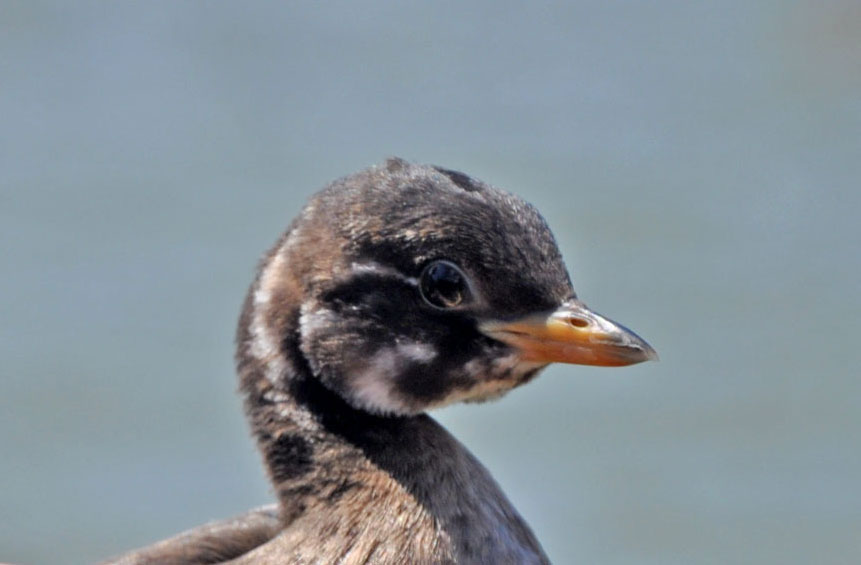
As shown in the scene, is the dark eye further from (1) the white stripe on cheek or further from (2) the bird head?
(1) the white stripe on cheek

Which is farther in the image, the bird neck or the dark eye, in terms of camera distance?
the bird neck

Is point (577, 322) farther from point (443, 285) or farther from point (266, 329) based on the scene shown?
point (266, 329)

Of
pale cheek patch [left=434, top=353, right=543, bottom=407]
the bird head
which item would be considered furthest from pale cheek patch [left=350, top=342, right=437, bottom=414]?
pale cheek patch [left=434, top=353, right=543, bottom=407]

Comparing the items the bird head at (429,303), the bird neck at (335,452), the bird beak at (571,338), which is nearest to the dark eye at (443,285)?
the bird head at (429,303)

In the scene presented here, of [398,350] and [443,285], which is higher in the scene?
[443,285]

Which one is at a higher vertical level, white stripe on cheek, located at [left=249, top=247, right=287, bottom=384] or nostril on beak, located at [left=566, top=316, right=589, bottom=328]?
white stripe on cheek, located at [left=249, top=247, right=287, bottom=384]

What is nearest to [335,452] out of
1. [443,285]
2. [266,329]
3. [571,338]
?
[266,329]

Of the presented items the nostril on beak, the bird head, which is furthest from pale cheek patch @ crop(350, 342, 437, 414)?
the nostril on beak

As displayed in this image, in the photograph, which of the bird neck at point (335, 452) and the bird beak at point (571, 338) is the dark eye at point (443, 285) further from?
the bird neck at point (335, 452)
